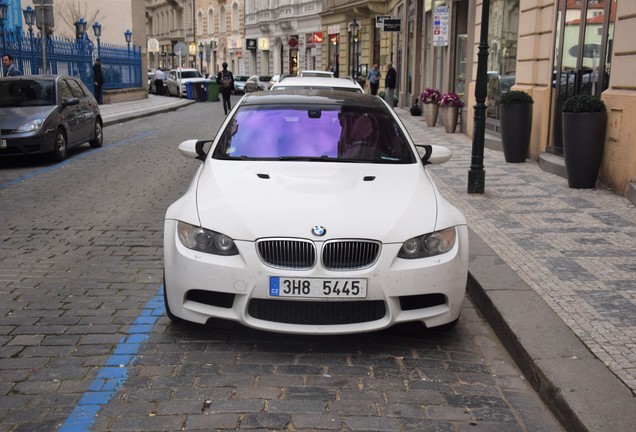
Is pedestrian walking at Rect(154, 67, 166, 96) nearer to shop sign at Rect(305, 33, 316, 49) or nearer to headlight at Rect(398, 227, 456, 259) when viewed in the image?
shop sign at Rect(305, 33, 316, 49)

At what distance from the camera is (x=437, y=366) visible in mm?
4383

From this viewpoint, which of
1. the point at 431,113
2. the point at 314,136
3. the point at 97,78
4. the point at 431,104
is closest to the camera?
the point at 314,136

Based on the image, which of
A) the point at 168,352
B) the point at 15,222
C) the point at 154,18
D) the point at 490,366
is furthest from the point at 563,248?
the point at 154,18

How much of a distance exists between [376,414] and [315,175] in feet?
6.18

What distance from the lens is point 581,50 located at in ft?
38.1

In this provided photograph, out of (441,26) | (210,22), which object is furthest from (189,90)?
(210,22)

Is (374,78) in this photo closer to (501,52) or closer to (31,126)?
(501,52)

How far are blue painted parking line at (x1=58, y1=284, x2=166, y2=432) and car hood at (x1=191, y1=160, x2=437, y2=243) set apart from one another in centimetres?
92

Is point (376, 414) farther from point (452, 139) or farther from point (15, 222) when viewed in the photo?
point (452, 139)

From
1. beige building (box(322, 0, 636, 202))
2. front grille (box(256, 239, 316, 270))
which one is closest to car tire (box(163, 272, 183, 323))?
front grille (box(256, 239, 316, 270))

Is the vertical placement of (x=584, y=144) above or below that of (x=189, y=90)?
above

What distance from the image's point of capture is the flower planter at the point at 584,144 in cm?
967

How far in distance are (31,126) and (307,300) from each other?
997cm

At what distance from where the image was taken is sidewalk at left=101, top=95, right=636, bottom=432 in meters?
3.76
